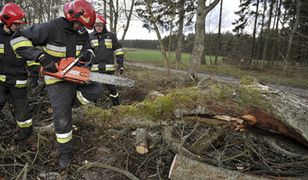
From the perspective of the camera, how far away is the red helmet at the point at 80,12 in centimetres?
258

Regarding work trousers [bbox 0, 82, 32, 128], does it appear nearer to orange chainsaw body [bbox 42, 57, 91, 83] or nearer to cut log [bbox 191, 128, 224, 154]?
orange chainsaw body [bbox 42, 57, 91, 83]

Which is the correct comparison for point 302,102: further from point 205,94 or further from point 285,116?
point 205,94

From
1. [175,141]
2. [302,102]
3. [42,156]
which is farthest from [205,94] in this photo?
[42,156]

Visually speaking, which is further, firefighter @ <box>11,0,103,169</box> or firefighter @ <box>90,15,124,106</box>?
firefighter @ <box>90,15,124,106</box>

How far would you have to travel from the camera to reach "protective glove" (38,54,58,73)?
8.25ft

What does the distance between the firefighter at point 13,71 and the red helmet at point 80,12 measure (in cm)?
80

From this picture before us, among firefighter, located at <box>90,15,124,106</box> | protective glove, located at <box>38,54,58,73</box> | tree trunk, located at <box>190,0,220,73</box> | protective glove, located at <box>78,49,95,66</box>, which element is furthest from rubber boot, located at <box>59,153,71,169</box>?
tree trunk, located at <box>190,0,220,73</box>

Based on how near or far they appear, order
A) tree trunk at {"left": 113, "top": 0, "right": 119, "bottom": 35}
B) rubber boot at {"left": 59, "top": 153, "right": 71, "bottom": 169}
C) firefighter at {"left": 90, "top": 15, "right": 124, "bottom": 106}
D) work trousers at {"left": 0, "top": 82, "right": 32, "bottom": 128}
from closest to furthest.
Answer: rubber boot at {"left": 59, "top": 153, "right": 71, "bottom": 169} → work trousers at {"left": 0, "top": 82, "right": 32, "bottom": 128} → firefighter at {"left": 90, "top": 15, "right": 124, "bottom": 106} → tree trunk at {"left": 113, "top": 0, "right": 119, "bottom": 35}

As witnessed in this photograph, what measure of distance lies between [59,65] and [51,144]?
4.05 ft

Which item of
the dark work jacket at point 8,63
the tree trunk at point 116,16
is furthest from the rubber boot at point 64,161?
the tree trunk at point 116,16

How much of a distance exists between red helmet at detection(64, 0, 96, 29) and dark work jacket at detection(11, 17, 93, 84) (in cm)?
14

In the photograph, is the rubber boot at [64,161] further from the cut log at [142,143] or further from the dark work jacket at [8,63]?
the dark work jacket at [8,63]

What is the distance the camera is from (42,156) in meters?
2.99

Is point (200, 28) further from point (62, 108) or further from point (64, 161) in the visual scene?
point (64, 161)
